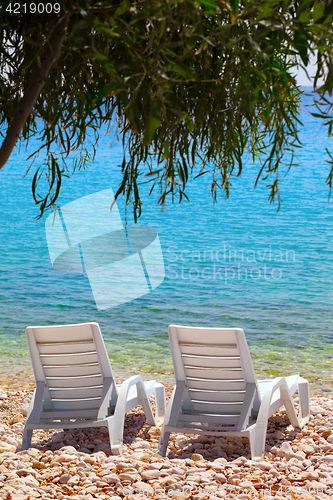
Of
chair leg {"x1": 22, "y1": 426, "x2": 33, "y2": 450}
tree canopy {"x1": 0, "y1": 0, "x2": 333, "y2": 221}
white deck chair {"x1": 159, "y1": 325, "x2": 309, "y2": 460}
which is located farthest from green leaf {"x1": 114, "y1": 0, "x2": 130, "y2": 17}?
chair leg {"x1": 22, "y1": 426, "x2": 33, "y2": 450}

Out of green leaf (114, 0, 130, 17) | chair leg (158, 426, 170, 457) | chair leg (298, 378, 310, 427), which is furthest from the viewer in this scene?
chair leg (298, 378, 310, 427)

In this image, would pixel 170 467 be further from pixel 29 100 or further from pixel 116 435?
pixel 29 100

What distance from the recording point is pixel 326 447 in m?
3.95

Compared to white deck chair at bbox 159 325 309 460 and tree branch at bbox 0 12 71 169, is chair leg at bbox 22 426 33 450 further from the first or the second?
tree branch at bbox 0 12 71 169

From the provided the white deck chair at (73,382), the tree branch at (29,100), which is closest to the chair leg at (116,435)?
the white deck chair at (73,382)

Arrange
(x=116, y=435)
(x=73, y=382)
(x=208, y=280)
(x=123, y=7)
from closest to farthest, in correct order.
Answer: (x=123, y=7), (x=116, y=435), (x=73, y=382), (x=208, y=280)

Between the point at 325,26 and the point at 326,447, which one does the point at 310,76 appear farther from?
the point at 326,447

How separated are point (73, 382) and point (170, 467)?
1202mm

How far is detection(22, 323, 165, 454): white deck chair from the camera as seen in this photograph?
13.7 ft

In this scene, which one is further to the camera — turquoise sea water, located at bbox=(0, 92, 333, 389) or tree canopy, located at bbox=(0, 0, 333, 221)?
turquoise sea water, located at bbox=(0, 92, 333, 389)

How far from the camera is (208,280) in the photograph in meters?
17.8

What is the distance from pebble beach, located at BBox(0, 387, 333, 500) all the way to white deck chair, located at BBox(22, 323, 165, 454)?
23 cm

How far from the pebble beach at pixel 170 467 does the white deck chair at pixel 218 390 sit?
209 mm

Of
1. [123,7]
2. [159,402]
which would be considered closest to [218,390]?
[159,402]
